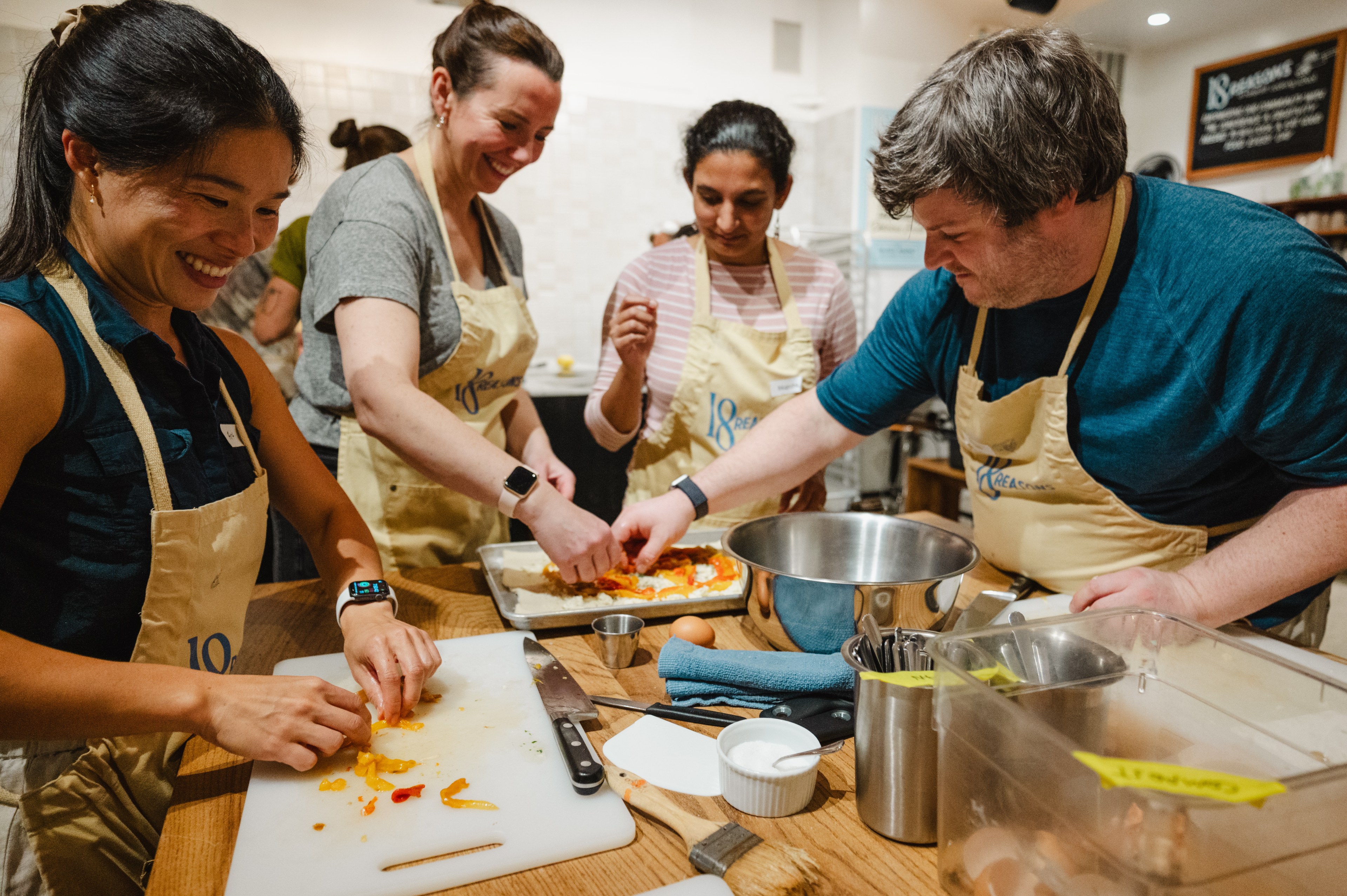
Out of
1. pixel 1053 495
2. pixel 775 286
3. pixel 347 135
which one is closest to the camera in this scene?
pixel 1053 495

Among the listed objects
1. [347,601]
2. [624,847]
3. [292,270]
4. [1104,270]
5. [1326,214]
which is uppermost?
[1326,214]

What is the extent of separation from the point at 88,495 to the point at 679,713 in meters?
0.82

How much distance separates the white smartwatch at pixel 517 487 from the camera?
1514 mm

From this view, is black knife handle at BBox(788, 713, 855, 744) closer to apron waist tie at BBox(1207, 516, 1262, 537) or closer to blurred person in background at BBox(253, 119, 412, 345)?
apron waist tie at BBox(1207, 516, 1262, 537)

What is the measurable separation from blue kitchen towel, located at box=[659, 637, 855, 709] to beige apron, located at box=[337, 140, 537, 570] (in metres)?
0.89

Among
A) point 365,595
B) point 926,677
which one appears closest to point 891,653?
point 926,677

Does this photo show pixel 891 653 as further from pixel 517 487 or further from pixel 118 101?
pixel 118 101

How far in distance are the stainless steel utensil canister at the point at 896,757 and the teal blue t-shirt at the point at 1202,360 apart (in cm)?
72

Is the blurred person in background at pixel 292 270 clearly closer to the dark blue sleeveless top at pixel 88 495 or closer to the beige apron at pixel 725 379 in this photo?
the beige apron at pixel 725 379

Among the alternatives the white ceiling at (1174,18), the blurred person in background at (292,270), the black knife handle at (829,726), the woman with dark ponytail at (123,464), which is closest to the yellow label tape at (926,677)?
the black knife handle at (829,726)

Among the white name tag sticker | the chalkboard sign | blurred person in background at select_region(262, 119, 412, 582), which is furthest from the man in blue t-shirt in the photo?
the chalkboard sign

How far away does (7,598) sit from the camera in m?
0.98

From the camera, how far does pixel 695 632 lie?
1349 millimetres

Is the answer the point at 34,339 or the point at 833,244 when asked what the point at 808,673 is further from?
the point at 833,244
